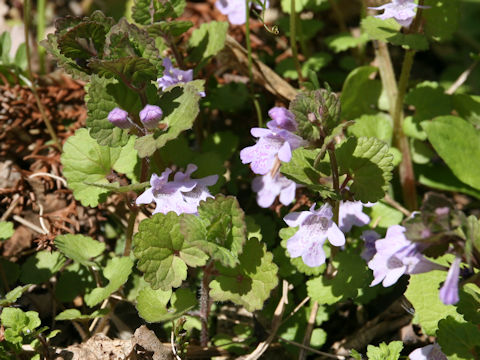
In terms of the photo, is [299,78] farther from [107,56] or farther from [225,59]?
[107,56]

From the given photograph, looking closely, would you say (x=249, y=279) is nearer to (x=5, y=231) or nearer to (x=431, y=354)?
(x=431, y=354)

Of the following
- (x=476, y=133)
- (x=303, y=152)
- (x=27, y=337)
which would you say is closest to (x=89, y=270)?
(x=27, y=337)

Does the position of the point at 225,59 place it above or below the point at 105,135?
below

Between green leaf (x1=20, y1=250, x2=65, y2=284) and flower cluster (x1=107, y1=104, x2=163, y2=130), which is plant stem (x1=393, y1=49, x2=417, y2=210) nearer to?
flower cluster (x1=107, y1=104, x2=163, y2=130)

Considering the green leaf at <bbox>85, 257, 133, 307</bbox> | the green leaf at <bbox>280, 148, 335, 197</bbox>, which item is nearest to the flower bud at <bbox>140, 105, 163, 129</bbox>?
the green leaf at <bbox>280, 148, 335, 197</bbox>

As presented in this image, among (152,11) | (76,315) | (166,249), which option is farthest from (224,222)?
(152,11)

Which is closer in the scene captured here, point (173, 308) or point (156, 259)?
point (156, 259)
